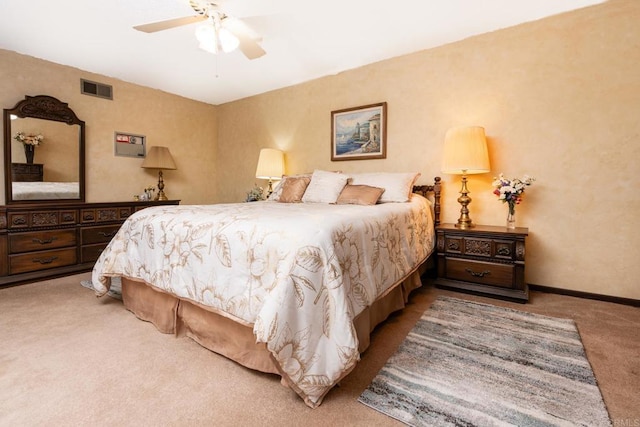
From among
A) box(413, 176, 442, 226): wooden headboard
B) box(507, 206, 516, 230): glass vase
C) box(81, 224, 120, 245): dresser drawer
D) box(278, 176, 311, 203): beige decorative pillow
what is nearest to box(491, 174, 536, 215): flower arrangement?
box(507, 206, 516, 230): glass vase

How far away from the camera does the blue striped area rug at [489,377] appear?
1.28 m

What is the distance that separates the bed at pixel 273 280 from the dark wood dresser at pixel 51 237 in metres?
1.45

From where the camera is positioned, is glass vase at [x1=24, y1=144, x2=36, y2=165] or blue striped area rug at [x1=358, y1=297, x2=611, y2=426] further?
glass vase at [x1=24, y1=144, x2=36, y2=165]

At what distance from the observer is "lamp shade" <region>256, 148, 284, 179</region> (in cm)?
424

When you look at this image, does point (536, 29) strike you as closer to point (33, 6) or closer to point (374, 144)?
point (374, 144)

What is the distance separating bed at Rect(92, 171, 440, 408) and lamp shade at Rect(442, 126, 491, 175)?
0.73 metres

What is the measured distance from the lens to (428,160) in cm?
336

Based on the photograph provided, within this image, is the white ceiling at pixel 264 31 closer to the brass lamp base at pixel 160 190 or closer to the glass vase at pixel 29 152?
the glass vase at pixel 29 152

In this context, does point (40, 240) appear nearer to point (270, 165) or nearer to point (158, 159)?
point (158, 159)

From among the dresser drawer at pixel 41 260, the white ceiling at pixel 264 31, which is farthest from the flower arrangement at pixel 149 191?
the white ceiling at pixel 264 31

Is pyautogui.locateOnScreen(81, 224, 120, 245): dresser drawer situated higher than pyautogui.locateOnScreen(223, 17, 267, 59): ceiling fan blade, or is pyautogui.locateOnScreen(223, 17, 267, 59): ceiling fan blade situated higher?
pyautogui.locateOnScreen(223, 17, 267, 59): ceiling fan blade

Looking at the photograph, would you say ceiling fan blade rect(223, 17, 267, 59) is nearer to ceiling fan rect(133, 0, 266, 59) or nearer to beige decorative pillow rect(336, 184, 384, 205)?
ceiling fan rect(133, 0, 266, 59)

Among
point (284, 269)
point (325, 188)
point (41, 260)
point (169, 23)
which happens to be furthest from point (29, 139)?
point (284, 269)

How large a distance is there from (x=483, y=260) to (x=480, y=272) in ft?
0.36
